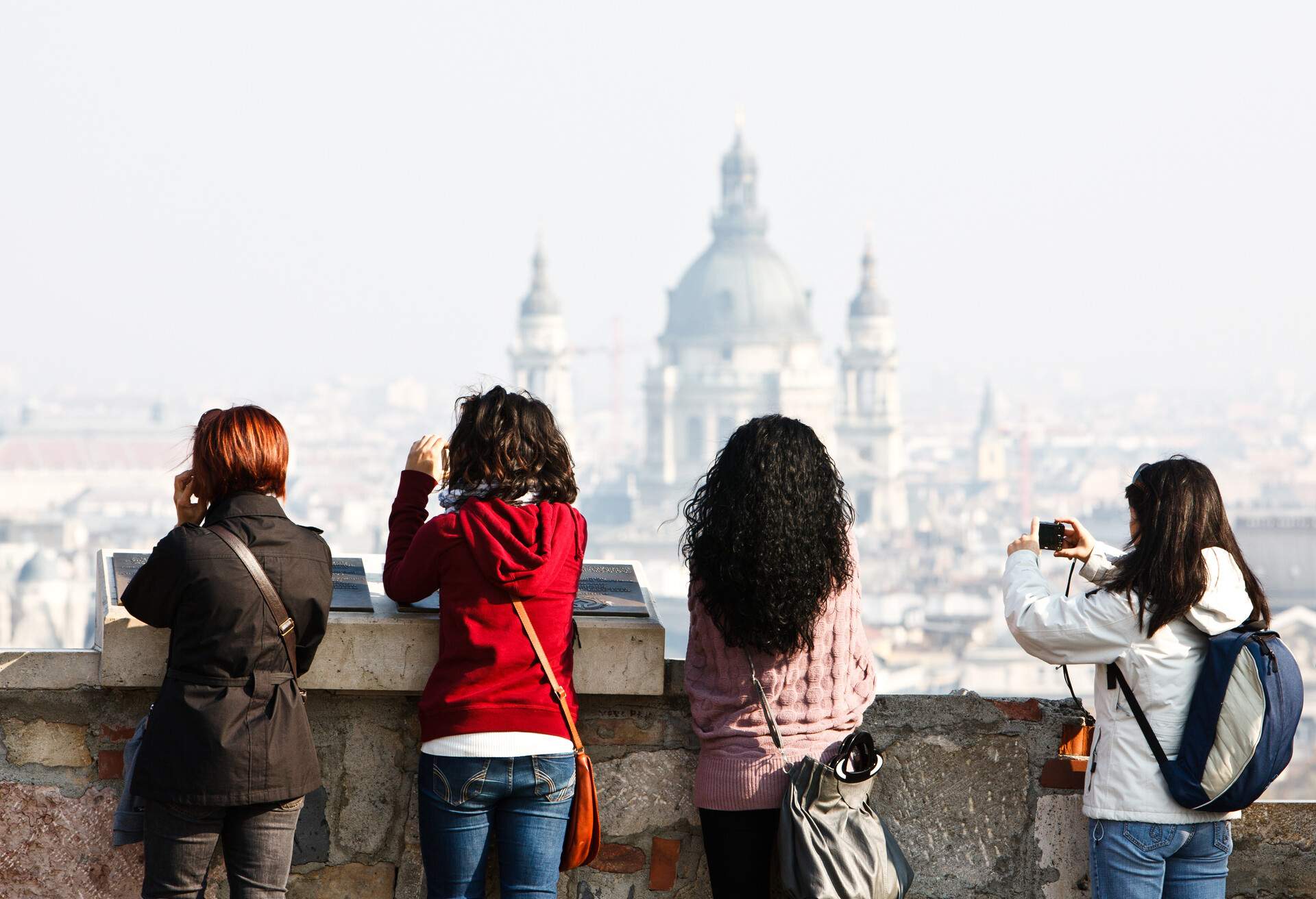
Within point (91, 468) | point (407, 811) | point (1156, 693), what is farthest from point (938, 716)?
point (91, 468)

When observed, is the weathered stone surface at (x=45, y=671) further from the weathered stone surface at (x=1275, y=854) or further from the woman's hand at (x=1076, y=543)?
the weathered stone surface at (x=1275, y=854)

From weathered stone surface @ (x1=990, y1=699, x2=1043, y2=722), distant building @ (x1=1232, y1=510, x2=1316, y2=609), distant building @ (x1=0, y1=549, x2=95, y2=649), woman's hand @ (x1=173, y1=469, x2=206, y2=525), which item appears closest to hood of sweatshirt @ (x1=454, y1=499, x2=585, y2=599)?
woman's hand @ (x1=173, y1=469, x2=206, y2=525)

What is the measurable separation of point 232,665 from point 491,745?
0.77 feet

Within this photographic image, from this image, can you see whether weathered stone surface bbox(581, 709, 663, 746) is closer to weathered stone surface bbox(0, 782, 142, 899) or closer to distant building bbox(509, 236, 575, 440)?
weathered stone surface bbox(0, 782, 142, 899)

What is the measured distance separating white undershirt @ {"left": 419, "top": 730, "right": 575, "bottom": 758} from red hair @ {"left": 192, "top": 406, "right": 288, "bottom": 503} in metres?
0.27

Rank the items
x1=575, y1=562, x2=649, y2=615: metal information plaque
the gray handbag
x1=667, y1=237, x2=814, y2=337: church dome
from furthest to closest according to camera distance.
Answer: x1=667, y1=237, x2=814, y2=337: church dome
x1=575, y1=562, x2=649, y2=615: metal information plaque
the gray handbag

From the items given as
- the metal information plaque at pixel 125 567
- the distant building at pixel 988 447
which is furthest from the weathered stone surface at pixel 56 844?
the distant building at pixel 988 447

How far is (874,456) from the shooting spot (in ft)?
239

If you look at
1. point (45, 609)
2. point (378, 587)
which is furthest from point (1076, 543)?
point (45, 609)

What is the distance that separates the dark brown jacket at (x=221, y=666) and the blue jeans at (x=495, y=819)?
132mm

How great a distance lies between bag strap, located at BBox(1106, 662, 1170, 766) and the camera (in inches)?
62.9

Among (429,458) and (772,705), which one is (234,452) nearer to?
(429,458)

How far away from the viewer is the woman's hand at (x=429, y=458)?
169 centimetres

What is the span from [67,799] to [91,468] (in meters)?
79.7
